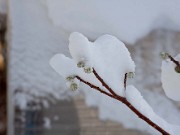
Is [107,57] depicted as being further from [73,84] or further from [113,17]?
[113,17]

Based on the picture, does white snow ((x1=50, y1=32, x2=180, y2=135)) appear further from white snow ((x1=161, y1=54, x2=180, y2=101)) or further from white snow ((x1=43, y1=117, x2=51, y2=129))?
white snow ((x1=43, y1=117, x2=51, y2=129))

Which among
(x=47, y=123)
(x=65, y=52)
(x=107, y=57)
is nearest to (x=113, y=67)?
(x=107, y=57)

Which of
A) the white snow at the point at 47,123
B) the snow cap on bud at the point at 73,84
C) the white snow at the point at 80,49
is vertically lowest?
the snow cap on bud at the point at 73,84

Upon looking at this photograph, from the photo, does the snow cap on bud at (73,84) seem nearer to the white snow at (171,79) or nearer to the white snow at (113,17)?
the white snow at (171,79)

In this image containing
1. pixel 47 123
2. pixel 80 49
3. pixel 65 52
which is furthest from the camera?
pixel 47 123

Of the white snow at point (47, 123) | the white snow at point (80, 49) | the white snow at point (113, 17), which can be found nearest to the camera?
the white snow at point (80, 49)

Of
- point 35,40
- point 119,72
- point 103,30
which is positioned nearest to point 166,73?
point 119,72

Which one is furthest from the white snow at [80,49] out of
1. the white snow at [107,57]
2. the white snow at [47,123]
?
the white snow at [47,123]
